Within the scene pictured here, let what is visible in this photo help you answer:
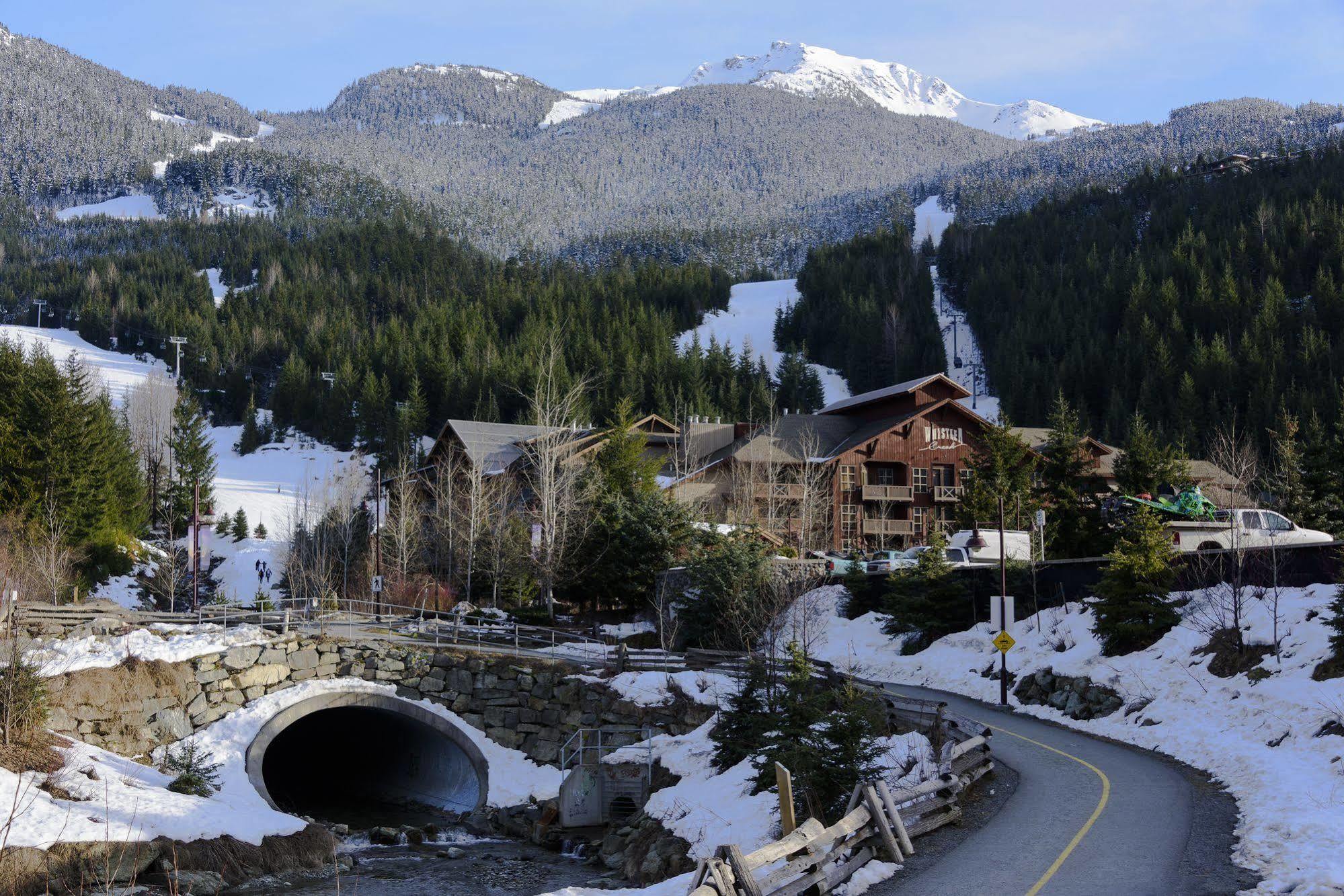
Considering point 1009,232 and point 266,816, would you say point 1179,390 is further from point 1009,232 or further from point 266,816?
point 266,816

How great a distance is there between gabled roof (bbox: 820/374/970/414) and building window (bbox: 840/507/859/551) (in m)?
9.14

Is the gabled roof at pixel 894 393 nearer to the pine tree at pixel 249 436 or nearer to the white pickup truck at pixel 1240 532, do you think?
the white pickup truck at pixel 1240 532

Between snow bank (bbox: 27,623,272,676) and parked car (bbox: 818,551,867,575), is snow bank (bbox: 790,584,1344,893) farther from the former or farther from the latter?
snow bank (bbox: 27,623,272,676)

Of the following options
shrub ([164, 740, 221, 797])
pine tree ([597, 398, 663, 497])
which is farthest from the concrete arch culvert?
pine tree ([597, 398, 663, 497])

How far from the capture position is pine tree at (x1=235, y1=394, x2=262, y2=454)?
364 ft

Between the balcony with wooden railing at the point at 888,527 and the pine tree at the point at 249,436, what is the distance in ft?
238

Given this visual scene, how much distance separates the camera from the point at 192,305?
152000mm

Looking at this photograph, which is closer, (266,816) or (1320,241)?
(266,816)

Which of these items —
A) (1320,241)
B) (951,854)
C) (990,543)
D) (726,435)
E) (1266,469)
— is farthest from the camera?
(1320,241)

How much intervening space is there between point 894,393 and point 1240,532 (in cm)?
3930

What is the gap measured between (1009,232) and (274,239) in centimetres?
12630

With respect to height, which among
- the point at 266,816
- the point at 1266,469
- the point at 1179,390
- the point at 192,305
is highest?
the point at 192,305

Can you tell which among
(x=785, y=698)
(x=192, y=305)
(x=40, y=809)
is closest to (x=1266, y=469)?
(x=785, y=698)

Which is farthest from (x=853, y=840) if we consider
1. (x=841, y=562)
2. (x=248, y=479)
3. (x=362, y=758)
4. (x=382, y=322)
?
(x=382, y=322)
